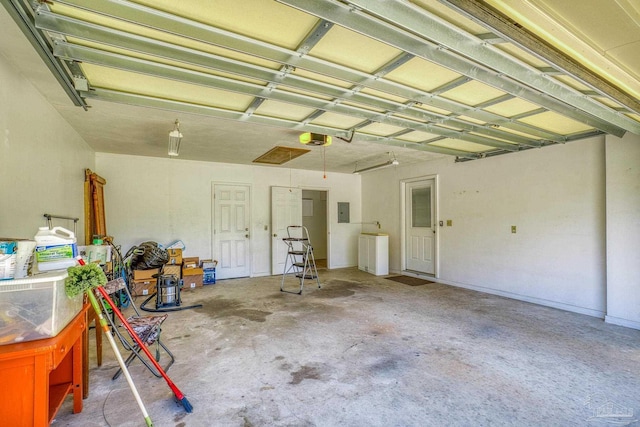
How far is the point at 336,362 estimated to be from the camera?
2738mm

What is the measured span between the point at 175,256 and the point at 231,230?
1271mm

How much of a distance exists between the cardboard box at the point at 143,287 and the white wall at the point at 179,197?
99cm

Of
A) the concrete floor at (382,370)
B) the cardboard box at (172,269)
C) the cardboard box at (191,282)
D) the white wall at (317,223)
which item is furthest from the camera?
the white wall at (317,223)

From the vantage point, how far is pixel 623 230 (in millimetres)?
3666

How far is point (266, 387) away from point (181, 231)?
4.57 m

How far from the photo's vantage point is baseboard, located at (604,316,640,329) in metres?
3.57

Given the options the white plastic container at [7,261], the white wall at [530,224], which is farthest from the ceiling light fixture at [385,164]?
the white plastic container at [7,261]

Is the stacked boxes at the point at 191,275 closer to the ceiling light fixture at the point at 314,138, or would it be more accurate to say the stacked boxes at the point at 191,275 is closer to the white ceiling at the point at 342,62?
the white ceiling at the point at 342,62

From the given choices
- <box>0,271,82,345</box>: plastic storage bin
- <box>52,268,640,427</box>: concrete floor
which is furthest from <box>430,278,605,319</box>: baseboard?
<box>0,271,82,345</box>: plastic storage bin

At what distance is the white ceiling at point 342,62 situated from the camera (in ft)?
5.46

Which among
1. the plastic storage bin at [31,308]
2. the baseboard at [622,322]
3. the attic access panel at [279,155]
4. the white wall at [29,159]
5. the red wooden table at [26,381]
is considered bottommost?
the baseboard at [622,322]

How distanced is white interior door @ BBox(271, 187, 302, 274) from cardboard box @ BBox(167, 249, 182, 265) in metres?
1.99

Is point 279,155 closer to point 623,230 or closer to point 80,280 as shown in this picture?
point 80,280

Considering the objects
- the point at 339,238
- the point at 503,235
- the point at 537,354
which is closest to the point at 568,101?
the point at 537,354
